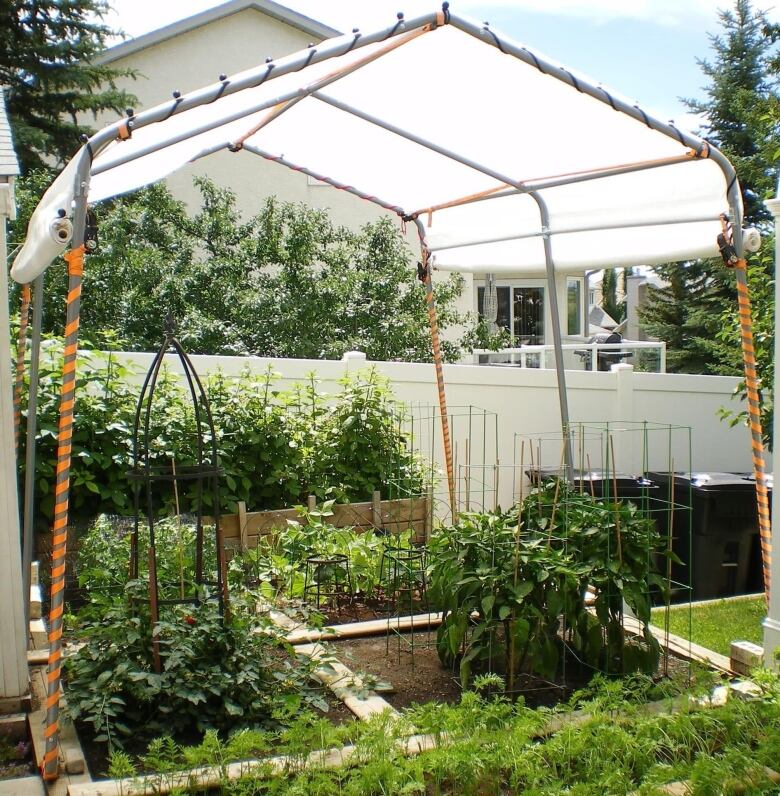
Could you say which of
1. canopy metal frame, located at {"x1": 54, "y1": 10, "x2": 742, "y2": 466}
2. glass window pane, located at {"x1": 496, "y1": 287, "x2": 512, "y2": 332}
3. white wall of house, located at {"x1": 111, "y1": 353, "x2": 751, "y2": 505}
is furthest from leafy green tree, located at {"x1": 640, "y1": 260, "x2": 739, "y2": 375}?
canopy metal frame, located at {"x1": 54, "y1": 10, "x2": 742, "y2": 466}

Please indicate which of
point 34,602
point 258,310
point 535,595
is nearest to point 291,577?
point 34,602

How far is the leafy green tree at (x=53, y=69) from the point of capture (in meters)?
14.7

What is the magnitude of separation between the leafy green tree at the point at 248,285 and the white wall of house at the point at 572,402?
9.80 ft

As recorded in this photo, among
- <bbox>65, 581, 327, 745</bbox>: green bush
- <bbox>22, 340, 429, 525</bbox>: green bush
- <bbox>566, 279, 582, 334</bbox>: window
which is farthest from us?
<bbox>566, 279, 582, 334</bbox>: window

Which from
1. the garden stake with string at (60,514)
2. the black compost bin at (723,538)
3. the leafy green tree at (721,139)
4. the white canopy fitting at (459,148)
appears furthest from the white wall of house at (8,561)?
the leafy green tree at (721,139)

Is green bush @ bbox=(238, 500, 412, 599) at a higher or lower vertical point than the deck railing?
lower

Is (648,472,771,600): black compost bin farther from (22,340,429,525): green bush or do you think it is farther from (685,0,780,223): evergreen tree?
(685,0,780,223): evergreen tree

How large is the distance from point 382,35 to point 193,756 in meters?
2.90

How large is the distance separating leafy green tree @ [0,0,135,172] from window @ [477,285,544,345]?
30.4 ft

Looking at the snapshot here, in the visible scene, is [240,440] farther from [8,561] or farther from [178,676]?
[178,676]

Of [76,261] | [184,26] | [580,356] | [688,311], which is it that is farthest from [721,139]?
[76,261]

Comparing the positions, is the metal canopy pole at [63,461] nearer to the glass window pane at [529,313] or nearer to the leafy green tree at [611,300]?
the glass window pane at [529,313]

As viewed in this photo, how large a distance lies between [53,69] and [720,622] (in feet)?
45.4

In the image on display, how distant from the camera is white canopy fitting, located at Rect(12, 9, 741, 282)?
13.0 feet
